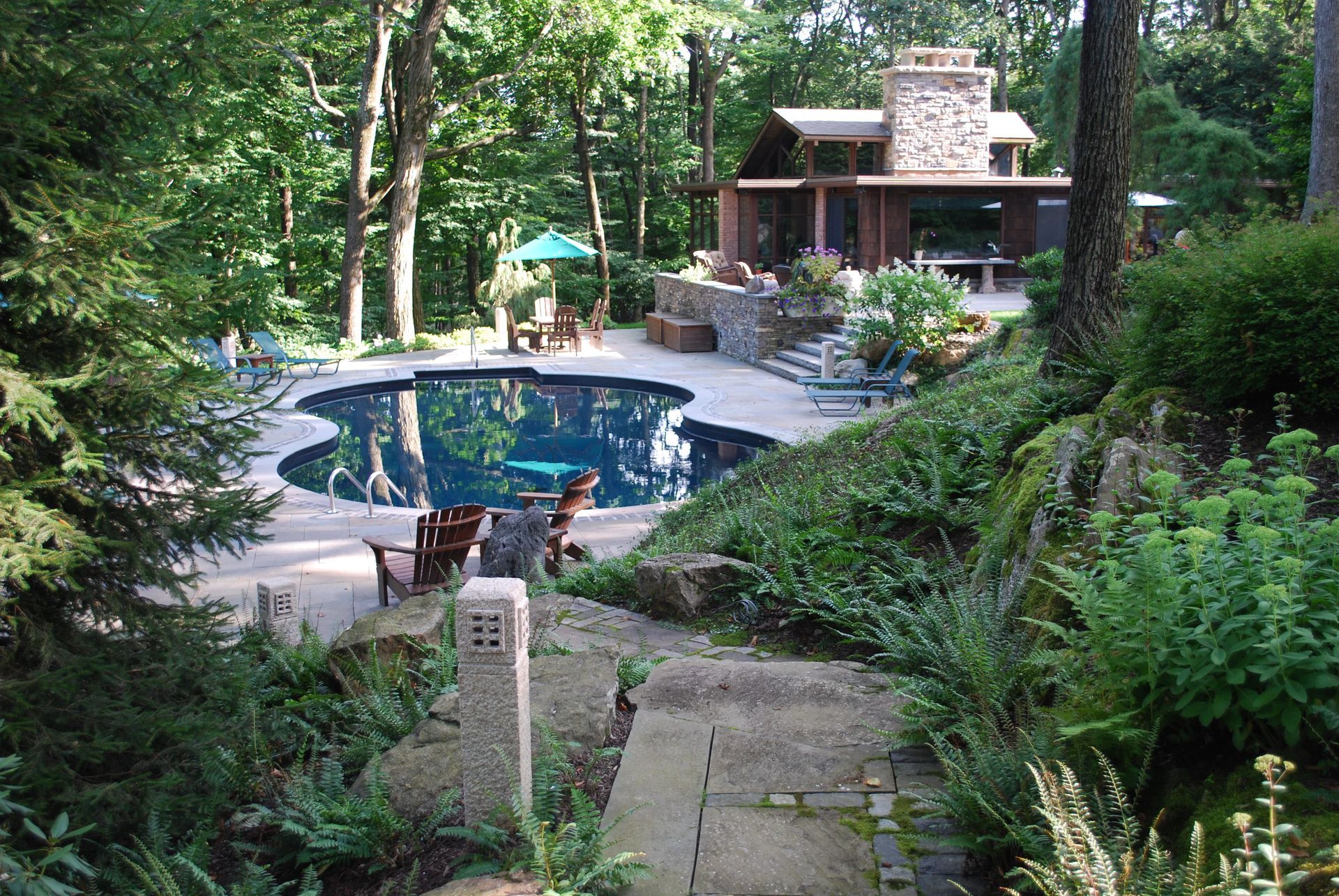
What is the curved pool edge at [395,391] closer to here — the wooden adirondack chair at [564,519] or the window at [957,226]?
the wooden adirondack chair at [564,519]

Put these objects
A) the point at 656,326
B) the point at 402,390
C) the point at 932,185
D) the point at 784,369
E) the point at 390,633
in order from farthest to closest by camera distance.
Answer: the point at 932,185 → the point at 656,326 → the point at 402,390 → the point at 784,369 → the point at 390,633

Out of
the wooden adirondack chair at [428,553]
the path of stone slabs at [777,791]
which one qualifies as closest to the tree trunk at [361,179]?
the wooden adirondack chair at [428,553]

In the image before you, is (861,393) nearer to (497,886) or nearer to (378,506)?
(378,506)

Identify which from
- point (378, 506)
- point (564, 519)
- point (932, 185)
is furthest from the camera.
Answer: point (932, 185)

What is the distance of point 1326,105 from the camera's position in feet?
35.4

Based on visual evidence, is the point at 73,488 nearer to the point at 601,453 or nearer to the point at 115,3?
the point at 115,3

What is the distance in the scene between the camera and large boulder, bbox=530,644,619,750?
3744 millimetres

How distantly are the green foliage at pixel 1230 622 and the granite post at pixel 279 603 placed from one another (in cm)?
455

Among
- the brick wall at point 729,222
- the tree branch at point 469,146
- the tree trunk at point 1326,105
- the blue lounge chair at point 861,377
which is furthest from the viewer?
the brick wall at point 729,222

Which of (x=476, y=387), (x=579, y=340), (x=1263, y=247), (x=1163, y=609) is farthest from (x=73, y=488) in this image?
(x=579, y=340)

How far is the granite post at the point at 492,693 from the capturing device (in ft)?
9.85

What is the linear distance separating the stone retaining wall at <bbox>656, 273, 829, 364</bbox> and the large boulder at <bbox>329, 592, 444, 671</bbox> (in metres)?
13.8

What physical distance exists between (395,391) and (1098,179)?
13995mm

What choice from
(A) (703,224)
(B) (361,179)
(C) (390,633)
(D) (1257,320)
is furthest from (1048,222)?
(C) (390,633)
